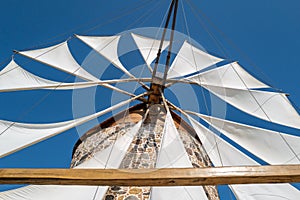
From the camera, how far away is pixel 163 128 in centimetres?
388

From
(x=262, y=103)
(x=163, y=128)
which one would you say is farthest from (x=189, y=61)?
(x=163, y=128)

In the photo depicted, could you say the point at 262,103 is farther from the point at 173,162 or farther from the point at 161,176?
the point at 161,176

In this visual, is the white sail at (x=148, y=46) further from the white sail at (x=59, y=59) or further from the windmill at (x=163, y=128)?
the white sail at (x=59, y=59)

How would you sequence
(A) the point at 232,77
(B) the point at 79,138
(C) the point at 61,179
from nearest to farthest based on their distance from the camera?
A: (C) the point at 61,179 < (B) the point at 79,138 < (A) the point at 232,77

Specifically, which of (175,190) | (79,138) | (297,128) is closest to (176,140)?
(175,190)

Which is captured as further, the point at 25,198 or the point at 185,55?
the point at 185,55

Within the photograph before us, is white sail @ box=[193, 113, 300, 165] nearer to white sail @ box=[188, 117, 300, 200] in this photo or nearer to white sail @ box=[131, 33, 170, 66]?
white sail @ box=[188, 117, 300, 200]

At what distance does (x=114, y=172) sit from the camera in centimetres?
161

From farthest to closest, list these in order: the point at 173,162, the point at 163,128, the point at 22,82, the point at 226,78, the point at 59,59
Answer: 1. the point at 226,78
2. the point at 59,59
3. the point at 22,82
4. the point at 163,128
5. the point at 173,162

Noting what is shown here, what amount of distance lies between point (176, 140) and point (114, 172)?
1.78 metres

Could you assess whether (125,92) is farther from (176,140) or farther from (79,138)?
(176,140)

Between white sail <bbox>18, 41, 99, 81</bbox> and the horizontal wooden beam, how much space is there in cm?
345

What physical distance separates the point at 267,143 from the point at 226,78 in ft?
6.39

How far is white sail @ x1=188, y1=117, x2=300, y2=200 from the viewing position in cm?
301
